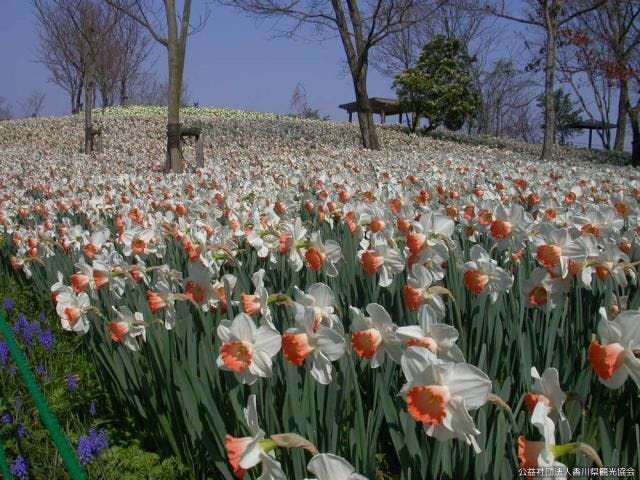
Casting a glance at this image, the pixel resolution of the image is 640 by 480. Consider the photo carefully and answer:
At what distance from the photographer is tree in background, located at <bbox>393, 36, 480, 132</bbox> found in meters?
19.0

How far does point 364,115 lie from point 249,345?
1207 cm

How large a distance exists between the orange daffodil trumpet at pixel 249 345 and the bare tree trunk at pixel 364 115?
11758 millimetres

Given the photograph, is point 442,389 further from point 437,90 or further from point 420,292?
point 437,90

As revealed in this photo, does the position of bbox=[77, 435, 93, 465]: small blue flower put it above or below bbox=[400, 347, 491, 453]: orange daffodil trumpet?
below

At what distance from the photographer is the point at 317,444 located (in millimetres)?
1445

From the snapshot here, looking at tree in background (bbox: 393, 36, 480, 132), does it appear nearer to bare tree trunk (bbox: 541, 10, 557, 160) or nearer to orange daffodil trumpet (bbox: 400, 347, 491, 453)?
bare tree trunk (bbox: 541, 10, 557, 160)

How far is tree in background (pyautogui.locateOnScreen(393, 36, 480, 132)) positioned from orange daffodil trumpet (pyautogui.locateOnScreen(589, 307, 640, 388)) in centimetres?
1846

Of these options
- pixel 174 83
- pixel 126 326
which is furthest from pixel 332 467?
pixel 174 83

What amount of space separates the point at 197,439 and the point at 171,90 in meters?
7.76

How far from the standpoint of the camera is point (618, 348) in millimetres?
1062

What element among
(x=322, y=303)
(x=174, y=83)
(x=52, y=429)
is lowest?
(x=52, y=429)

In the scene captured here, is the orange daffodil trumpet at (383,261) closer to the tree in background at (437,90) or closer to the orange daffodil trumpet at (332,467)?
the orange daffodil trumpet at (332,467)

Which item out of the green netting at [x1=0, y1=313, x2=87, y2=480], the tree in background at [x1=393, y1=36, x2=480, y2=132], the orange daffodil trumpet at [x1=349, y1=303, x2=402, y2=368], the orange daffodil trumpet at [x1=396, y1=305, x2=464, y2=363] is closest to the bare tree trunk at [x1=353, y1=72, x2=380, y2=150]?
the tree in background at [x1=393, y1=36, x2=480, y2=132]

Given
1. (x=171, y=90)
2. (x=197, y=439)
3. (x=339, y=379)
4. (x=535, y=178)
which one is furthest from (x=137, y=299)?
(x=171, y=90)
